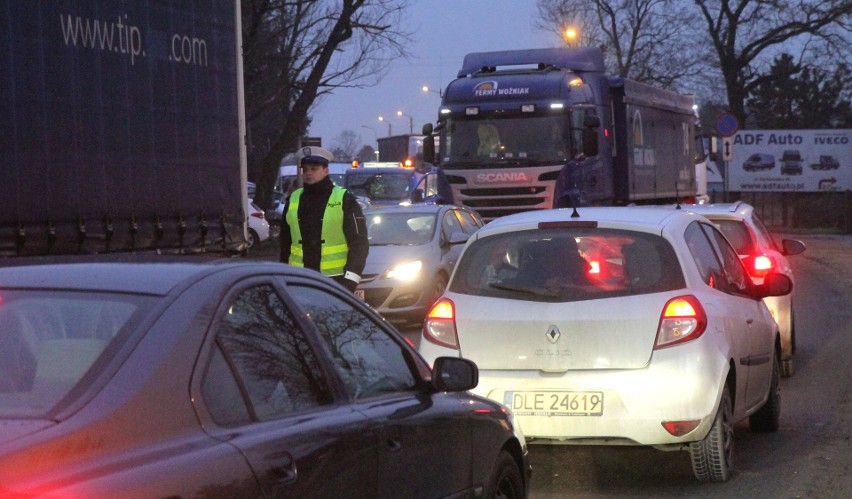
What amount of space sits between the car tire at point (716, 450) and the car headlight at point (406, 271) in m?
8.71

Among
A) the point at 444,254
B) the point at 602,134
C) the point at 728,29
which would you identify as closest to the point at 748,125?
the point at 728,29

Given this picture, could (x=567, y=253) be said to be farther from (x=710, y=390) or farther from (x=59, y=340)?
(x=59, y=340)

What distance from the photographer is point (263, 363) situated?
3807mm

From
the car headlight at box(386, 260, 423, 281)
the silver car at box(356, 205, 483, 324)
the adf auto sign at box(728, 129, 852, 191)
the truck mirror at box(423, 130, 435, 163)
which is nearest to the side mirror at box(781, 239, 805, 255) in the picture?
the silver car at box(356, 205, 483, 324)

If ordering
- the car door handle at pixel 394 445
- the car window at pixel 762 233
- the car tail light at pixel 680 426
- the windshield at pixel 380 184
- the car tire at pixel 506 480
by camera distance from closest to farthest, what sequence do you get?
the car door handle at pixel 394 445 < the car tire at pixel 506 480 < the car tail light at pixel 680 426 < the car window at pixel 762 233 < the windshield at pixel 380 184

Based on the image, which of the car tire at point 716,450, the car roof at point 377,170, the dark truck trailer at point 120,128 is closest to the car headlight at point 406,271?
the dark truck trailer at point 120,128

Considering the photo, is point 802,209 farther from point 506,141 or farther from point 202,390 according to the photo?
point 202,390

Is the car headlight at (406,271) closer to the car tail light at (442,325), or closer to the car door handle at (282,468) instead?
the car tail light at (442,325)

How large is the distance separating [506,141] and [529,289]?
1478 cm

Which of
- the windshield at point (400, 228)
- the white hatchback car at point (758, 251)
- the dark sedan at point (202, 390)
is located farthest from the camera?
the windshield at point (400, 228)

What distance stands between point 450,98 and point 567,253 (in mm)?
14905

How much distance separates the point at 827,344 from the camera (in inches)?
566

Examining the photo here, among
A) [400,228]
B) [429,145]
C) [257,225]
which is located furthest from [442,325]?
[257,225]

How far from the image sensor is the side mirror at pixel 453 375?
4.84 metres
